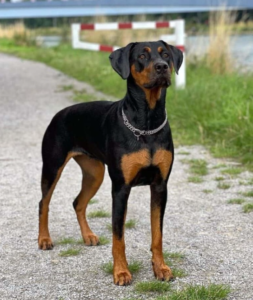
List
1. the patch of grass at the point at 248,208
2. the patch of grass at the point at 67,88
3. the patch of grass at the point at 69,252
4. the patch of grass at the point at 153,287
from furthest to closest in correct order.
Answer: the patch of grass at the point at 67,88 < the patch of grass at the point at 248,208 < the patch of grass at the point at 69,252 < the patch of grass at the point at 153,287

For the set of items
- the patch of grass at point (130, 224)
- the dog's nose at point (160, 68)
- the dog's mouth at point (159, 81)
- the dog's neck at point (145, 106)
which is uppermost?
the dog's nose at point (160, 68)

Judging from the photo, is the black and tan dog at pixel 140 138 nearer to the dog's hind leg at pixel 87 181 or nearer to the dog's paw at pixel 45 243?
the dog's hind leg at pixel 87 181

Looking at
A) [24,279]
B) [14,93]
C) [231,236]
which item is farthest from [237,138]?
[14,93]

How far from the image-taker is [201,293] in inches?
154

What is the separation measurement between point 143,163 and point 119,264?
0.68 metres

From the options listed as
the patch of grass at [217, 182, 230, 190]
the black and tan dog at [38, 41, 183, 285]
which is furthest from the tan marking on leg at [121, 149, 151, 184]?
the patch of grass at [217, 182, 230, 190]

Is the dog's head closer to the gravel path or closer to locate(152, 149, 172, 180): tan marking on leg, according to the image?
locate(152, 149, 172, 180): tan marking on leg

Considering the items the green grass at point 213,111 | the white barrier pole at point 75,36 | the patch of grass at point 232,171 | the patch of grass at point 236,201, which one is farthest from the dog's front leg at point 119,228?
the white barrier pole at point 75,36

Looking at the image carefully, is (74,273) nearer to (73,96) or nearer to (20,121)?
(20,121)

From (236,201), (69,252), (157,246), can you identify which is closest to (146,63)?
(157,246)

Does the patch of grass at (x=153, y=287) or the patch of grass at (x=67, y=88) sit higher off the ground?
the patch of grass at (x=153, y=287)

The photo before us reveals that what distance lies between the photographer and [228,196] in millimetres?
6379

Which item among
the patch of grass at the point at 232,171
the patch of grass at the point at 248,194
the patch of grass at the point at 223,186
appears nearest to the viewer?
the patch of grass at the point at 248,194

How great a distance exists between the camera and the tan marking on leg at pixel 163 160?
4238 millimetres
